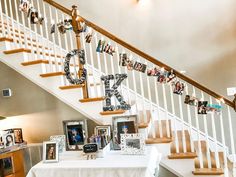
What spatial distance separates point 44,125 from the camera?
3580 mm

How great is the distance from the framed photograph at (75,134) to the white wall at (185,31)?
2.04m

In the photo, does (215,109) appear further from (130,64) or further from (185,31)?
(185,31)

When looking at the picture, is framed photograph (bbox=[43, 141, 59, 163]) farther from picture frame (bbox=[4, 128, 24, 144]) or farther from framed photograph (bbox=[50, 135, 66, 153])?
picture frame (bbox=[4, 128, 24, 144])

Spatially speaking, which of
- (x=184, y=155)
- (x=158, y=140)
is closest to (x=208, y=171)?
(x=184, y=155)

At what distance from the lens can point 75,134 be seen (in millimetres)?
3129

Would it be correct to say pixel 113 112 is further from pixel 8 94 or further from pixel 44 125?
pixel 8 94

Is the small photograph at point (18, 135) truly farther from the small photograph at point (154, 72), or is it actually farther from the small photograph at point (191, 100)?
the small photograph at point (191, 100)

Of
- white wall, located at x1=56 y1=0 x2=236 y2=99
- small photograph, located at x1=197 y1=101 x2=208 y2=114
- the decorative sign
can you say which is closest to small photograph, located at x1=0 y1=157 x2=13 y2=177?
the decorative sign

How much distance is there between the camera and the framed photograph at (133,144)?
265 cm

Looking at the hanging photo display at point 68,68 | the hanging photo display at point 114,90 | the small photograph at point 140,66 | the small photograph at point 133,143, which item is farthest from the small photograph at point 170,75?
the hanging photo display at point 68,68

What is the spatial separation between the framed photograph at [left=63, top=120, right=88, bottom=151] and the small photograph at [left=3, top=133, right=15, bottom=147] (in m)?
0.77

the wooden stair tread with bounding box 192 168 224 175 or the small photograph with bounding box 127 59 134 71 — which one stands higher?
the small photograph with bounding box 127 59 134 71

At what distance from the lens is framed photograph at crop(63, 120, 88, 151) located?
3102 millimetres

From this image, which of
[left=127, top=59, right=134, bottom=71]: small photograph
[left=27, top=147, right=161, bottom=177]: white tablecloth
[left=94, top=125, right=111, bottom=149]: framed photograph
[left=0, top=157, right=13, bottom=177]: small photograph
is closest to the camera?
[left=27, top=147, right=161, bottom=177]: white tablecloth
